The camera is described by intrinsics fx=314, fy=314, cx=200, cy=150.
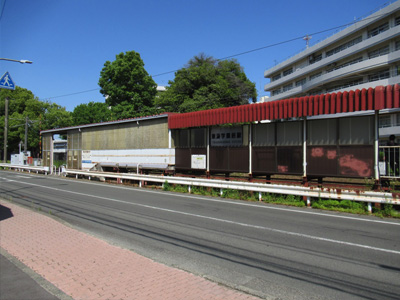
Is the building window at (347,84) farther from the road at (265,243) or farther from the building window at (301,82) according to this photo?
the road at (265,243)

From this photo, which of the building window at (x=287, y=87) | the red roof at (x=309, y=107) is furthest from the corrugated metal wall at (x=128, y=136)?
the building window at (x=287, y=87)

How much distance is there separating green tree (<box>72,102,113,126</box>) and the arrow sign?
38367 millimetres

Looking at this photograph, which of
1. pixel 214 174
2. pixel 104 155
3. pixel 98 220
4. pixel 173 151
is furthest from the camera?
pixel 104 155

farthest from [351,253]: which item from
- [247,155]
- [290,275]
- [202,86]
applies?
[202,86]

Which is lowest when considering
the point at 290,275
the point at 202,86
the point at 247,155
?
the point at 290,275

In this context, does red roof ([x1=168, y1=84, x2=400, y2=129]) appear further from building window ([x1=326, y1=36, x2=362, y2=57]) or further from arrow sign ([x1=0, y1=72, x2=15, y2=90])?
building window ([x1=326, y1=36, x2=362, y2=57])

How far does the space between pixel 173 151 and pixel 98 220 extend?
36.2ft

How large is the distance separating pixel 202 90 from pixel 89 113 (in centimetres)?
2607

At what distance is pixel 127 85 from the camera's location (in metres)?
43.5

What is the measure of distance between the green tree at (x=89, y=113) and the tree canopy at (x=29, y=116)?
19.7 feet

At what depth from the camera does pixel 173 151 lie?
20031 millimetres

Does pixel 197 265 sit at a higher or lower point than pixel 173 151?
lower

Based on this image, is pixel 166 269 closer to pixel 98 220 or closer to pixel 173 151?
pixel 98 220


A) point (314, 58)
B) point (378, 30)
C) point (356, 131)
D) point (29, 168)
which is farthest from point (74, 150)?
point (314, 58)
